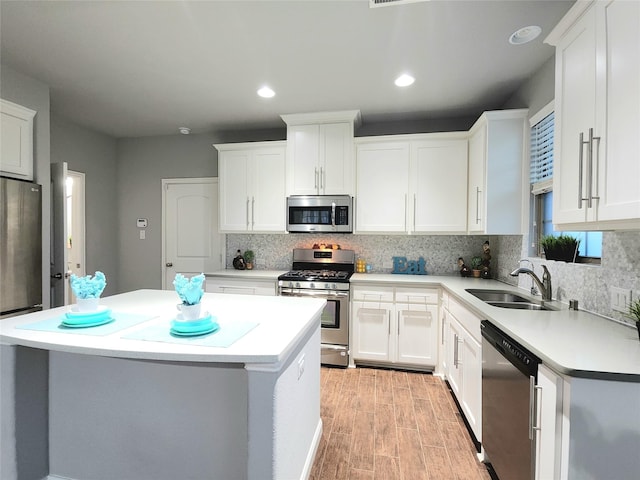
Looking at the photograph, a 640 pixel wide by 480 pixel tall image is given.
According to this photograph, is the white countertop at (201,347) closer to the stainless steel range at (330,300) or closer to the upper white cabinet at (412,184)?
the stainless steel range at (330,300)

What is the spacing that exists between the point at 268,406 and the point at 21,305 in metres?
2.73

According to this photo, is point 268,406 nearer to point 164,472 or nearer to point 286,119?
point 164,472

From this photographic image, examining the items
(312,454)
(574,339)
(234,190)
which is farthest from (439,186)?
(312,454)

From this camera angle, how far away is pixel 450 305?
2.71 meters

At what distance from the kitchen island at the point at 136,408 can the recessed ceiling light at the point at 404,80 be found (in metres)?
2.22

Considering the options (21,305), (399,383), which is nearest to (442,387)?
(399,383)

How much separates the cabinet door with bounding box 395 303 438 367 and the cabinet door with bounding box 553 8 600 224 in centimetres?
169

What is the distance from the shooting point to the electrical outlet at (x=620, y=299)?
60.2 inches

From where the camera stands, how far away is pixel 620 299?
1571 mm

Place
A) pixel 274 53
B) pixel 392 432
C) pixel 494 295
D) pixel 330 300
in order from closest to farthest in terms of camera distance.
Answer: pixel 392 432, pixel 274 53, pixel 494 295, pixel 330 300

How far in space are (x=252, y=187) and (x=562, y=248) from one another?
10.2ft

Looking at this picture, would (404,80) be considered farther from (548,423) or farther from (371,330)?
(548,423)


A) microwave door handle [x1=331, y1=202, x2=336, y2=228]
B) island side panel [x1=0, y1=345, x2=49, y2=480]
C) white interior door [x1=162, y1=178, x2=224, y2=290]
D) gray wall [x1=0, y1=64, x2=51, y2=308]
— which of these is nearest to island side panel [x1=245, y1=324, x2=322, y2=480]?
island side panel [x1=0, y1=345, x2=49, y2=480]

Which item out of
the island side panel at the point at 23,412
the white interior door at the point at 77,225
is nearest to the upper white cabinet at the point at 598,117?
the island side panel at the point at 23,412
